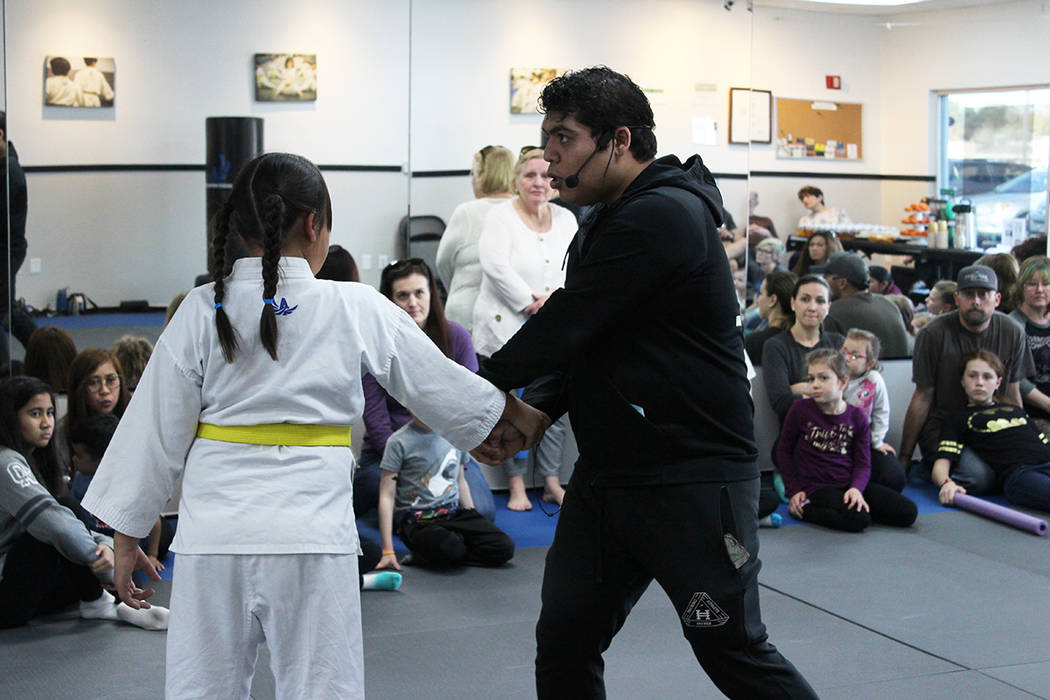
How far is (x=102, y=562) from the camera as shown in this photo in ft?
12.9

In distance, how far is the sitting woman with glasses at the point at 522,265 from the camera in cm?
560

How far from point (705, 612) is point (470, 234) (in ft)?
12.9

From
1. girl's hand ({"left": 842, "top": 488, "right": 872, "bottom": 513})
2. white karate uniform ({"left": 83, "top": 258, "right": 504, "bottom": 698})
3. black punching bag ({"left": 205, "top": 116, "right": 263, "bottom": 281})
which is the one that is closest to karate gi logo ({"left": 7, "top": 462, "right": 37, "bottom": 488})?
black punching bag ({"left": 205, "top": 116, "right": 263, "bottom": 281})

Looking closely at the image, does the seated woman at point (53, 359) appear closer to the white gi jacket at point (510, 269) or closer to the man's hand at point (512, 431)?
the white gi jacket at point (510, 269)

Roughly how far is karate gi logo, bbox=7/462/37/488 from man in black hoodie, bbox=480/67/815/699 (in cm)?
232

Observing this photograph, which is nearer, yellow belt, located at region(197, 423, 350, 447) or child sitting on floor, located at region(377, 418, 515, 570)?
yellow belt, located at region(197, 423, 350, 447)

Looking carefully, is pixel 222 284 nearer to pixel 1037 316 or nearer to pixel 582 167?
pixel 582 167

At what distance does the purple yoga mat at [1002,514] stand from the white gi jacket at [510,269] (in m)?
2.22

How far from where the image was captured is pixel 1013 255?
7.79 meters

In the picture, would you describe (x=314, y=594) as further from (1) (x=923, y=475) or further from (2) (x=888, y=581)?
(1) (x=923, y=475)

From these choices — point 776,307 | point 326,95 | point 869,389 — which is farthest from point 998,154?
point 326,95

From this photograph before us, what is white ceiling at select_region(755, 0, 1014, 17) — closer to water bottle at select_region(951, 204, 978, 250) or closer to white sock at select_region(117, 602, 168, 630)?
water bottle at select_region(951, 204, 978, 250)

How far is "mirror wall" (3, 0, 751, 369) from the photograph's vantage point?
5.37 m

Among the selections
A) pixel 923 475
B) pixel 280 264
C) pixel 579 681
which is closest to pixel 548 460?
pixel 923 475
